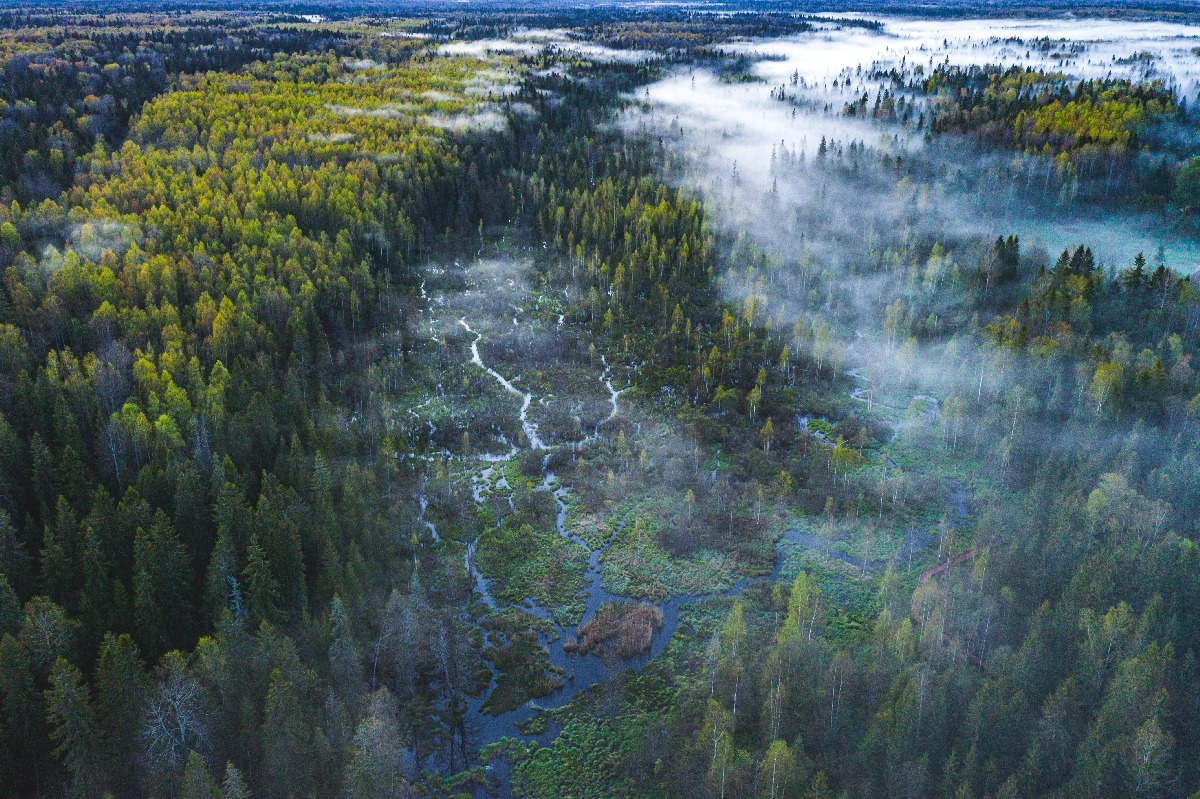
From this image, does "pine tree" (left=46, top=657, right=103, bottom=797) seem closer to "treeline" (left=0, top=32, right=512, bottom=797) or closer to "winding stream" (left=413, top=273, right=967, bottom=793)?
"treeline" (left=0, top=32, right=512, bottom=797)

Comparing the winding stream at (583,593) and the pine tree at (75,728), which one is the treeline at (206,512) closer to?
the pine tree at (75,728)

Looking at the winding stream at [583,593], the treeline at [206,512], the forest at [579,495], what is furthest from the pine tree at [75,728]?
the winding stream at [583,593]

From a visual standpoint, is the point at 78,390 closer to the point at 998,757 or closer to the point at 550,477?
the point at 550,477

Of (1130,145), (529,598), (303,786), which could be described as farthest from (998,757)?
(1130,145)

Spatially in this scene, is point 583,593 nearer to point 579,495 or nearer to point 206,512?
point 579,495

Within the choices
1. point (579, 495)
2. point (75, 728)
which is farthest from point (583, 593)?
point (75, 728)

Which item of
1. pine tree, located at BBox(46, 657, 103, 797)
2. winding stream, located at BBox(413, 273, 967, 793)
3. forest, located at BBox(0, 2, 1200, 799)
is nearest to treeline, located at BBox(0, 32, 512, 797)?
pine tree, located at BBox(46, 657, 103, 797)

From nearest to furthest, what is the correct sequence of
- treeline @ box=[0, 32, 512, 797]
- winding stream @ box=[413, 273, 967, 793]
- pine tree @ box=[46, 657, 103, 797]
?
pine tree @ box=[46, 657, 103, 797] → treeline @ box=[0, 32, 512, 797] → winding stream @ box=[413, 273, 967, 793]

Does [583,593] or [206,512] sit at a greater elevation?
[206,512]
